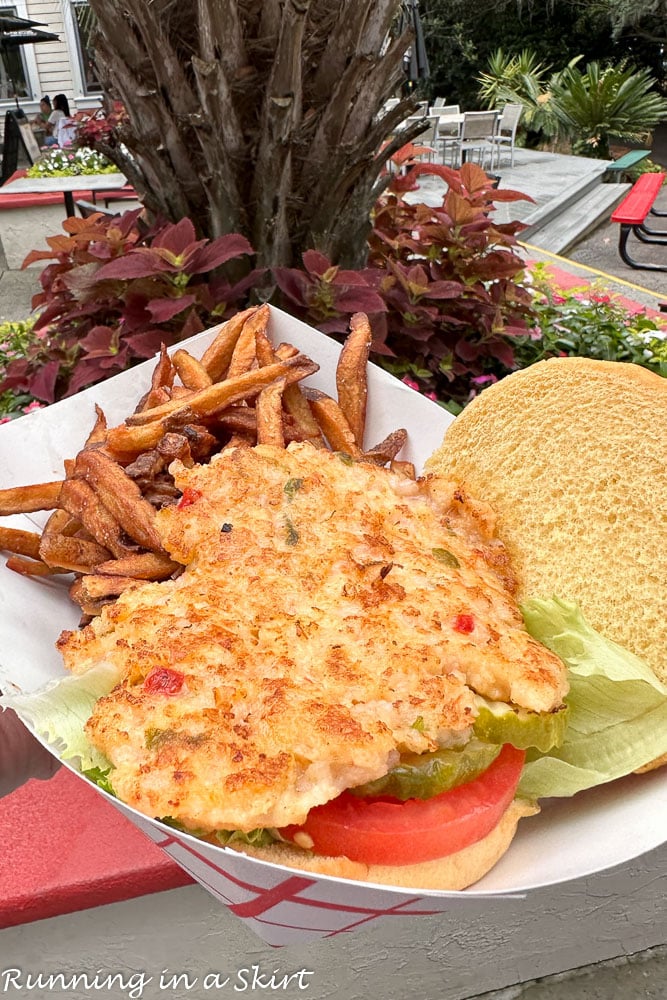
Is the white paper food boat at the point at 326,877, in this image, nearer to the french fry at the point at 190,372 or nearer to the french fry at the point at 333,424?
the french fry at the point at 190,372

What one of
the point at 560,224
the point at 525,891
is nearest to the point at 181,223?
the point at 525,891

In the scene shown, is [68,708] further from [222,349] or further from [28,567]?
[222,349]

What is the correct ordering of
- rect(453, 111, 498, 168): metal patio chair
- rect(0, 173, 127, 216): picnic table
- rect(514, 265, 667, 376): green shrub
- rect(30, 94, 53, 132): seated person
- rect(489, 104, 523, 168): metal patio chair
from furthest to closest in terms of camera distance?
1. rect(30, 94, 53, 132): seated person
2. rect(489, 104, 523, 168): metal patio chair
3. rect(453, 111, 498, 168): metal patio chair
4. rect(0, 173, 127, 216): picnic table
5. rect(514, 265, 667, 376): green shrub

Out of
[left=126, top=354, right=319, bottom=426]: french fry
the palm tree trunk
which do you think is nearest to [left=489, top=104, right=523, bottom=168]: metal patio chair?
the palm tree trunk

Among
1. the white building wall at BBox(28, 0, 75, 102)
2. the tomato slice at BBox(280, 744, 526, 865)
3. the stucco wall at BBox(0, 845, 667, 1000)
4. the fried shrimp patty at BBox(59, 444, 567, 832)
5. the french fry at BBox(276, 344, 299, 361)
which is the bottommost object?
the stucco wall at BBox(0, 845, 667, 1000)

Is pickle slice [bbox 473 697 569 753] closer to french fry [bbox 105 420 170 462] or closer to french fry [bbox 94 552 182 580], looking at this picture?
french fry [bbox 94 552 182 580]

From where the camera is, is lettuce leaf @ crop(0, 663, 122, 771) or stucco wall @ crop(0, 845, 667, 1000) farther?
stucco wall @ crop(0, 845, 667, 1000)
